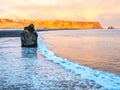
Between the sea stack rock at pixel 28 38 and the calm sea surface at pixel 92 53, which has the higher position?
the sea stack rock at pixel 28 38

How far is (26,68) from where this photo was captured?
1816cm

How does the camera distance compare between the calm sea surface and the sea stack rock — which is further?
the sea stack rock

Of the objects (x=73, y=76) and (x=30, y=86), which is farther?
(x=73, y=76)

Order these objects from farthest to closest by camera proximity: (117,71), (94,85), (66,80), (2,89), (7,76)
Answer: (117,71), (7,76), (66,80), (94,85), (2,89)

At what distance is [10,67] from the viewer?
60.6 feet

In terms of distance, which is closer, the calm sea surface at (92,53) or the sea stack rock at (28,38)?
the calm sea surface at (92,53)

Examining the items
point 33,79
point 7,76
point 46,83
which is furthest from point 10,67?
point 46,83

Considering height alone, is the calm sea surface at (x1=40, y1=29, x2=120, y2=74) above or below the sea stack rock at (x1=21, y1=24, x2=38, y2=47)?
below

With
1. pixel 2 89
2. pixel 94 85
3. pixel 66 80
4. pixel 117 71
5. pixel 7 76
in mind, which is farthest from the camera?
pixel 117 71

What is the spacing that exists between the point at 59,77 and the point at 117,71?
444 centimetres

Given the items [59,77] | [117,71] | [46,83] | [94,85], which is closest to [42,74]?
[59,77]

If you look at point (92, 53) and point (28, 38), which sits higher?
point (28, 38)

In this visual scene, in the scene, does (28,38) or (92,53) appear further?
(28,38)

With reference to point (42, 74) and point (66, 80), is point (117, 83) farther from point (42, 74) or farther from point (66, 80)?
point (42, 74)
